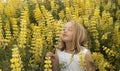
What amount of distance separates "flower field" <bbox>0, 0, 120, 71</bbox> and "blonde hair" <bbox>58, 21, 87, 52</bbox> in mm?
111

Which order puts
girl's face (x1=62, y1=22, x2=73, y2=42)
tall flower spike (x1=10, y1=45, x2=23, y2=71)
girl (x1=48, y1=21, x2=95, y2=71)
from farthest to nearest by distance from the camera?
girl's face (x1=62, y1=22, x2=73, y2=42) → girl (x1=48, y1=21, x2=95, y2=71) → tall flower spike (x1=10, y1=45, x2=23, y2=71)

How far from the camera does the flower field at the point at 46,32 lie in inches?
163

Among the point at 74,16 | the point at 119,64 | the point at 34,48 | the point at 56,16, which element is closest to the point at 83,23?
the point at 74,16

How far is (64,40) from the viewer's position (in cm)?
476

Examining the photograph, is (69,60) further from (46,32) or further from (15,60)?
(15,60)

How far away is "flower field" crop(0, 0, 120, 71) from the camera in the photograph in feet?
13.5

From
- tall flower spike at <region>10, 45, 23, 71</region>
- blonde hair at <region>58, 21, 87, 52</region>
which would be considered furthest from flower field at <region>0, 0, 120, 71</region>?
blonde hair at <region>58, 21, 87, 52</region>

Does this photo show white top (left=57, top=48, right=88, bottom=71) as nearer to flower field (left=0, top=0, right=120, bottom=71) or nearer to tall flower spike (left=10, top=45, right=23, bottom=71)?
flower field (left=0, top=0, right=120, bottom=71)

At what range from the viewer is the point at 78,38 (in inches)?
190

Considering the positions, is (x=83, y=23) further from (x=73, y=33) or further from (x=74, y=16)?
(x=73, y=33)

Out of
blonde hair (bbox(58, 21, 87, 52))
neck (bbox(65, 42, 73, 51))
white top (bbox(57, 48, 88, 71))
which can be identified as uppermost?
blonde hair (bbox(58, 21, 87, 52))

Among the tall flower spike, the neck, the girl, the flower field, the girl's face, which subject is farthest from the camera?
the neck

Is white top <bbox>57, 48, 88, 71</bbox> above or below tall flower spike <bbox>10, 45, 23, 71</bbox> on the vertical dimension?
below

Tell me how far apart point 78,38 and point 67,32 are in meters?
0.16
